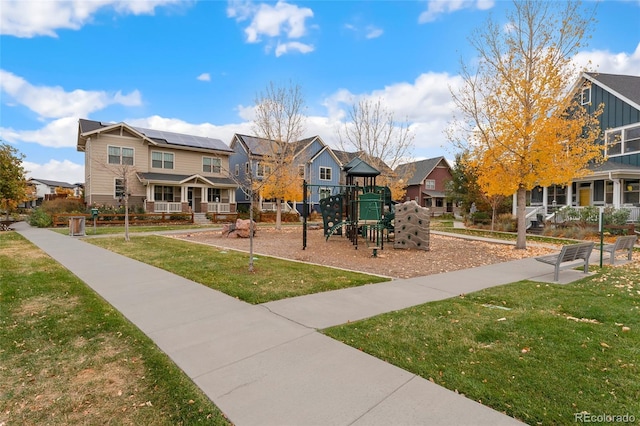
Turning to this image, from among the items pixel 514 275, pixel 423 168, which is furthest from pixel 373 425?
pixel 423 168

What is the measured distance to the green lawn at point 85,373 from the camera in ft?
8.54

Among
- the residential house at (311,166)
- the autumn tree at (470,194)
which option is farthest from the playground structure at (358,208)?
the residential house at (311,166)

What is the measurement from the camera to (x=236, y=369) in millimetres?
3270

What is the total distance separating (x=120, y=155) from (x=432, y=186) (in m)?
37.4

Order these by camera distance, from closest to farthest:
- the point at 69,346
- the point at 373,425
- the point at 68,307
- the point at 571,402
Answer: the point at 373,425 < the point at 571,402 < the point at 69,346 < the point at 68,307

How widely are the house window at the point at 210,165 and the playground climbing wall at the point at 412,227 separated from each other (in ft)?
81.3

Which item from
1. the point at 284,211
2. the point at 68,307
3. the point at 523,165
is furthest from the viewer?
the point at 284,211

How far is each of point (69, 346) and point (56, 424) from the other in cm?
162

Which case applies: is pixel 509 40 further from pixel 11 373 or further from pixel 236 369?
pixel 11 373

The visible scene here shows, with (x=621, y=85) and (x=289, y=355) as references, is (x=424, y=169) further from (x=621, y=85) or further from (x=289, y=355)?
(x=289, y=355)

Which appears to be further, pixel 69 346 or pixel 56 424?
pixel 69 346

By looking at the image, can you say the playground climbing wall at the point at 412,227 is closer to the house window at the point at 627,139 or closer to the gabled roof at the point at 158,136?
the house window at the point at 627,139

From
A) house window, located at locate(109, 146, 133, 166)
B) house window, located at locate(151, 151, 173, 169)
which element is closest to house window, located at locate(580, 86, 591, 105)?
house window, located at locate(151, 151, 173, 169)

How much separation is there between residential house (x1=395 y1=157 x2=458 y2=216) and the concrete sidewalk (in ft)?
133
